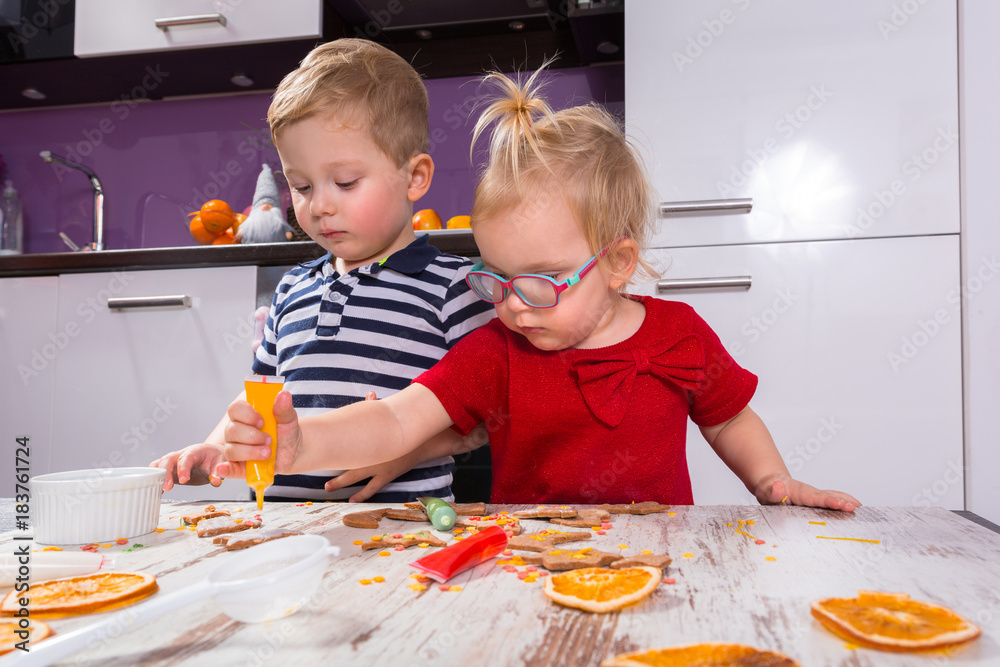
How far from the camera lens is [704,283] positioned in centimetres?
183

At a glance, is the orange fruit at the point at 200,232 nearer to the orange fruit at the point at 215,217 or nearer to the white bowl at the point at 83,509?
the orange fruit at the point at 215,217

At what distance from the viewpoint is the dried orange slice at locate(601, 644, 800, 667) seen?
0.37 metres

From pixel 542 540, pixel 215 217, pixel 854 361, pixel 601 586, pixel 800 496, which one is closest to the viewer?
pixel 601 586

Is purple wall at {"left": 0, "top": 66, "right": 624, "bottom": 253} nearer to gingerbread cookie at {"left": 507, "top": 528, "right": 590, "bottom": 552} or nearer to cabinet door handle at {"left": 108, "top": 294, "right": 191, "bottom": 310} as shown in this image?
cabinet door handle at {"left": 108, "top": 294, "right": 191, "bottom": 310}

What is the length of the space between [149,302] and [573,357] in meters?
1.47

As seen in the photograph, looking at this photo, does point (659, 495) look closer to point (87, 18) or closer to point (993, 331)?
point (993, 331)

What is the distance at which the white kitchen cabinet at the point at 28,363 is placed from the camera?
2086 millimetres

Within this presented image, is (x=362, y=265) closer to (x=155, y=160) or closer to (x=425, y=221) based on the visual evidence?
(x=425, y=221)

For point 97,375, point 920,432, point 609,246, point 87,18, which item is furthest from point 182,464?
point 87,18

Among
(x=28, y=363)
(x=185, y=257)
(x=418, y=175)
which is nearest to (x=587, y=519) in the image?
(x=418, y=175)

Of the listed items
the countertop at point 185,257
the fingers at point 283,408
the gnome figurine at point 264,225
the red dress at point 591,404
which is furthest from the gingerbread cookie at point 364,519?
the gnome figurine at point 264,225

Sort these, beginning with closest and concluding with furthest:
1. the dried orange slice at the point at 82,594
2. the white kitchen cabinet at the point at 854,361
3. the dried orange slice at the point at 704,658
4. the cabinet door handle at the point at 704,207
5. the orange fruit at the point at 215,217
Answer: the dried orange slice at the point at 704,658, the dried orange slice at the point at 82,594, the white kitchen cabinet at the point at 854,361, the cabinet door handle at the point at 704,207, the orange fruit at the point at 215,217

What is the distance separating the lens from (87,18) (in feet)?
7.71

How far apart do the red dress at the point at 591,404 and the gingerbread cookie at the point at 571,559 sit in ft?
1.35
